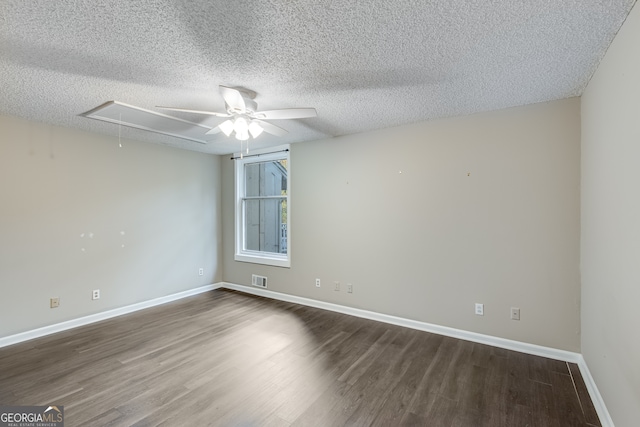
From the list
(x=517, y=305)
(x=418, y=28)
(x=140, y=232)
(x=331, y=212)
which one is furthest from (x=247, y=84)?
(x=517, y=305)

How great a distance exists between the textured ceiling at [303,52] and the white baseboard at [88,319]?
240 cm

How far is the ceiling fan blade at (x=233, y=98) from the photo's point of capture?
2094 mm

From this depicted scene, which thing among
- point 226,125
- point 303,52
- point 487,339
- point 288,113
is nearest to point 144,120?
point 226,125

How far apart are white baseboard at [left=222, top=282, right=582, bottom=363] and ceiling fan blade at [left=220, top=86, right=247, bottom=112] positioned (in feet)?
9.49

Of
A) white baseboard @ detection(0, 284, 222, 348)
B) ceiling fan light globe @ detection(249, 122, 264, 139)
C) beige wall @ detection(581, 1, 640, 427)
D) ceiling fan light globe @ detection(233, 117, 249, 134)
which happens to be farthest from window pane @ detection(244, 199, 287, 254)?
beige wall @ detection(581, 1, 640, 427)

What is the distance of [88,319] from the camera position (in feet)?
11.7

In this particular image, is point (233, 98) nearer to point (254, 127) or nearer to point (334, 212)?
point (254, 127)

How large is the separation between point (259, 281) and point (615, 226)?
4327 mm

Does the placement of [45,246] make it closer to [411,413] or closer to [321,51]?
[321,51]

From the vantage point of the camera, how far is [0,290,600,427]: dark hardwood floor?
1.93 m

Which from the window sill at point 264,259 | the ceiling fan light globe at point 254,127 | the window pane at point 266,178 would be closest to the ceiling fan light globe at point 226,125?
the ceiling fan light globe at point 254,127

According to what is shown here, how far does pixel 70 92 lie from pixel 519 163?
4.24 meters

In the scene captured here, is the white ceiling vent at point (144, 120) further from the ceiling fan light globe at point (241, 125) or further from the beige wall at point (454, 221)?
the beige wall at point (454, 221)

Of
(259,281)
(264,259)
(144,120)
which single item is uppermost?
(144,120)
